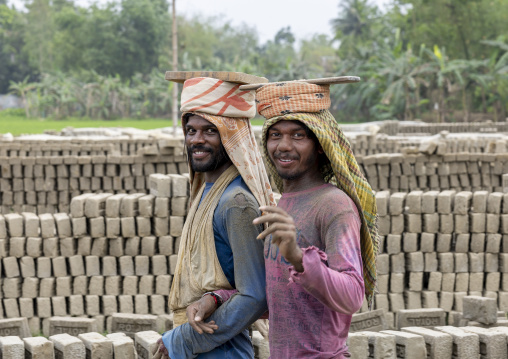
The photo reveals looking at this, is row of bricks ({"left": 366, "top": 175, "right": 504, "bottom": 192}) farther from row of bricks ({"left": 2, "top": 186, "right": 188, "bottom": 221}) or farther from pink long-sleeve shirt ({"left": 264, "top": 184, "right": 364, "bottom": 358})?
pink long-sleeve shirt ({"left": 264, "top": 184, "right": 364, "bottom": 358})

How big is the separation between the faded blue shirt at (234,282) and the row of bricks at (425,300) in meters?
5.54

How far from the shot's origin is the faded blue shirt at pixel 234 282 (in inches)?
101

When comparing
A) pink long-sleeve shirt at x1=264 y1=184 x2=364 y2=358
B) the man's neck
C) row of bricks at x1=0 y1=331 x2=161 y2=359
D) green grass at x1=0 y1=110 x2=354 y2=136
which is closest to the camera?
pink long-sleeve shirt at x1=264 y1=184 x2=364 y2=358

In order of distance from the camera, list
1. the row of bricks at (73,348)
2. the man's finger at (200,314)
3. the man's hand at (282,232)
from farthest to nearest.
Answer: the row of bricks at (73,348) < the man's finger at (200,314) < the man's hand at (282,232)

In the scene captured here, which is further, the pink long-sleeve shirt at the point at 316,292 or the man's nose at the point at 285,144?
the man's nose at the point at 285,144

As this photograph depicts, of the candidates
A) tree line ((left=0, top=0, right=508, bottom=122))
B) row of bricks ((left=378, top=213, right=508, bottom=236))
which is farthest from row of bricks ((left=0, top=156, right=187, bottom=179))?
tree line ((left=0, top=0, right=508, bottom=122))

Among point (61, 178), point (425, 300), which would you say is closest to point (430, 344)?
point (425, 300)

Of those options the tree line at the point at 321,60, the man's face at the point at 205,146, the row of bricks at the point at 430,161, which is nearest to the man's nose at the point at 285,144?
the man's face at the point at 205,146

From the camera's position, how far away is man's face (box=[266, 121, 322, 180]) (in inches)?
96.0

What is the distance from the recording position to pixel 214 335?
8.57ft

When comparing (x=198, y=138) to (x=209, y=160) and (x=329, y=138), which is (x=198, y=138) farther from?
(x=329, y=138)

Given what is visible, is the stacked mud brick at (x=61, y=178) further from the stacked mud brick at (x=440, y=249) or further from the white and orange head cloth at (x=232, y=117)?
the white and orange head cloth at (x=232, y=117)

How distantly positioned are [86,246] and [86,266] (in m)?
0.23

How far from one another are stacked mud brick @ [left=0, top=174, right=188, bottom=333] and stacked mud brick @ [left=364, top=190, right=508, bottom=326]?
2.43 metres
